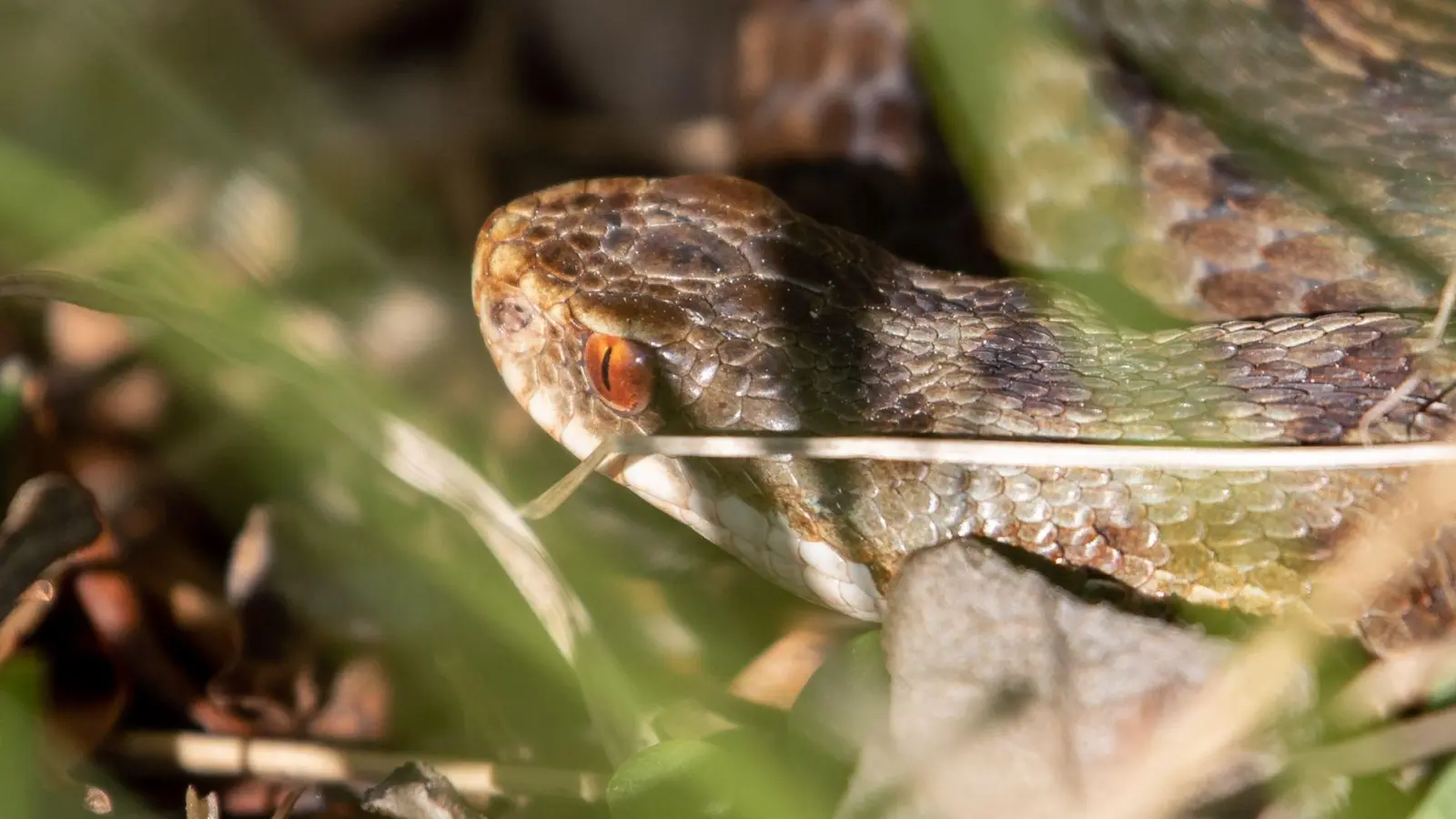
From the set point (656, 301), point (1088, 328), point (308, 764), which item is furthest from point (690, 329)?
point (308, 764)

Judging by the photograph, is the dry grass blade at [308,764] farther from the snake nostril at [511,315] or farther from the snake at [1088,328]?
the snake nostril at [511,315]

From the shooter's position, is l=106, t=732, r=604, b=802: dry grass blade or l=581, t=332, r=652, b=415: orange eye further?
l=581, t=332, r=652, b=415: orange eye

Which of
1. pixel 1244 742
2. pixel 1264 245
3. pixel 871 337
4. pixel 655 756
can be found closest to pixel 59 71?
pixel 871 337

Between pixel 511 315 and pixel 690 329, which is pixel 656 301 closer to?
pixel 690 329

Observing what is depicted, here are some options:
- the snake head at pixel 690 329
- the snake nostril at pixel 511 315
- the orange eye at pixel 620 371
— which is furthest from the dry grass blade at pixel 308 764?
the snake nostril at pixel 511 315

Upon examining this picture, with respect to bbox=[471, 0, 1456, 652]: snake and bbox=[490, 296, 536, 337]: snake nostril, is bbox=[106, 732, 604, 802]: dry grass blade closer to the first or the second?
bbox=[471, 0, 1456, 652]: snake

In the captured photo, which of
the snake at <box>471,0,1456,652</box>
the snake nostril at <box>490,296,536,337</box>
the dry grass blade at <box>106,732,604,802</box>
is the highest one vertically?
the snake at <box>471,0,1456,652</box>

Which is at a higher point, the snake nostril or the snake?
the snake

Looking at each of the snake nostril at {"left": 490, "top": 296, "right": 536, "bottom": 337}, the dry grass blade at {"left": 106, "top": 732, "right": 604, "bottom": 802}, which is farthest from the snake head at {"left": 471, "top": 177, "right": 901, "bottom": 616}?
the dry grass blade at {"left": 106, "top": 732, "right": 604, "bottom": 802}
